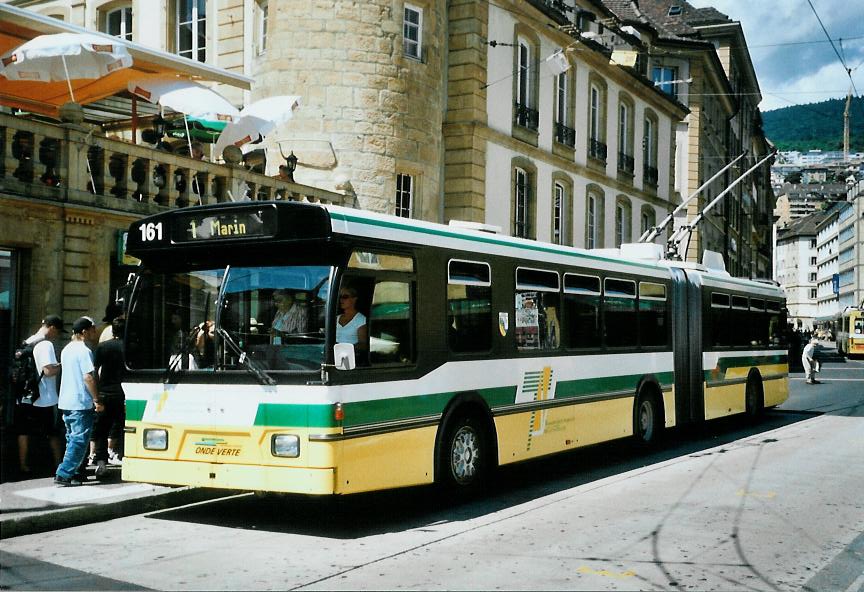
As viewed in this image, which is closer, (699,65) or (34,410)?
(34,410)

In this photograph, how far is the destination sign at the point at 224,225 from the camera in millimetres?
8625

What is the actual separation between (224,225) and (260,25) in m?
15.6

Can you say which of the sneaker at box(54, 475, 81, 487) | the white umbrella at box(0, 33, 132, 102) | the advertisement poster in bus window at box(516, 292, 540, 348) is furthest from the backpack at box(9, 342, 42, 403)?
the advertisement poster in bus window at box(516, 292, 540, 348)

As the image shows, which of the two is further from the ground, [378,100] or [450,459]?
[378,100]

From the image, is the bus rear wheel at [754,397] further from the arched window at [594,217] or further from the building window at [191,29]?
the building window at [191,29]

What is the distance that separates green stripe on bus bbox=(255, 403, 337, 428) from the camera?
8.20m

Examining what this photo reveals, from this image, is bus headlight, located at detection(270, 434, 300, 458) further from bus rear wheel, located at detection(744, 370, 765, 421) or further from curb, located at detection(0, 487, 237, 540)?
bus rear wheel, located at detection(744, 370, 765, 421)

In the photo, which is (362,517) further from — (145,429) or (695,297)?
(695,297)

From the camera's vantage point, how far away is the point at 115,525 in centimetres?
893

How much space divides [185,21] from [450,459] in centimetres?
1987

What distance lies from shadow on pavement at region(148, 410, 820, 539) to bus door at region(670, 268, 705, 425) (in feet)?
7.07

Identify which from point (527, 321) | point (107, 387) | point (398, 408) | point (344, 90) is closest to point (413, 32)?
point (344, 90)

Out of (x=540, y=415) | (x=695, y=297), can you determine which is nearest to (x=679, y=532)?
(x=540, y=415)

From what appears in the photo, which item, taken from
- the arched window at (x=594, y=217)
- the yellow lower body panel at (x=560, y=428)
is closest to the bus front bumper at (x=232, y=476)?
the yellow lower body panel at (x=560, y=428)
